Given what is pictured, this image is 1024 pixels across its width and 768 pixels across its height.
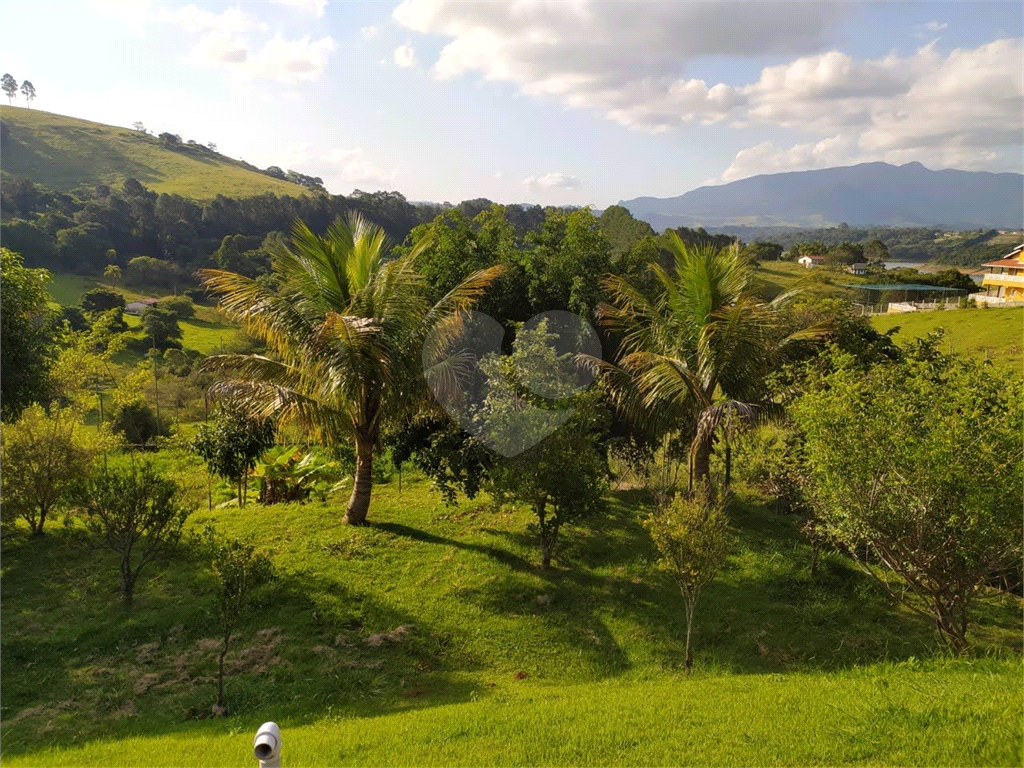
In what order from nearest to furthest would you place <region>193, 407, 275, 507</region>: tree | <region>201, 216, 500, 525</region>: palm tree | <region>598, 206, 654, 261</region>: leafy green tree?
<region>201, 216, 500, 525</region>: palm tree → <region>193, 407, 275, 507</region>: tree → <region>598, 206, 654, 261</region>: leafy green tree

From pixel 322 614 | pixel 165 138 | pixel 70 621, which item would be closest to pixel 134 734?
pixel 322 614

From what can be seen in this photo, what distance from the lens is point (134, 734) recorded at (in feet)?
24.0

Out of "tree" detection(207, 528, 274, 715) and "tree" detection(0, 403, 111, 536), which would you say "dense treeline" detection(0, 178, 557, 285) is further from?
"tree" detection(207, 528, 274, 715)

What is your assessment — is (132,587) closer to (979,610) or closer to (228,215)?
(979,610)

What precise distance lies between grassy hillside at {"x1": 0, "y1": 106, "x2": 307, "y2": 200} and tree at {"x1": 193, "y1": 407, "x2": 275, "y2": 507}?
104119 mm

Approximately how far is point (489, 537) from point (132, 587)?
6532 mm

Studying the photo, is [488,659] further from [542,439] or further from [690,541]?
[542,439]

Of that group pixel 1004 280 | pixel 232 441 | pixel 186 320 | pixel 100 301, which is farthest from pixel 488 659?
pixel 1004 280

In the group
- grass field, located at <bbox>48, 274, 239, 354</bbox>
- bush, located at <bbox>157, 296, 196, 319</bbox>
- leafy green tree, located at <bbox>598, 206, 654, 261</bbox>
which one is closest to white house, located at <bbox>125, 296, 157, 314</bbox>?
bush, located at <bbox>157, 296, 196, 319</bbox>

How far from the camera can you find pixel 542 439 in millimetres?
11359

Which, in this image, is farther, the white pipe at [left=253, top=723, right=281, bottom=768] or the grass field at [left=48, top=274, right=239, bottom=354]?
the grass field at [left=48, top=274, right=239, bottom=354]

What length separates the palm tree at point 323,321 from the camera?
11.4 m

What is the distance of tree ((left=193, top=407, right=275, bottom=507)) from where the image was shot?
14.6 metres

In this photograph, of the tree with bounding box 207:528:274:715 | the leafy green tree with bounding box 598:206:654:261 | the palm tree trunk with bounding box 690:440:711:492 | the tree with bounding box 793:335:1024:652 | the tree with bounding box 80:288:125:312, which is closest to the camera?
the tree with bounding box 793:335:1024:652
